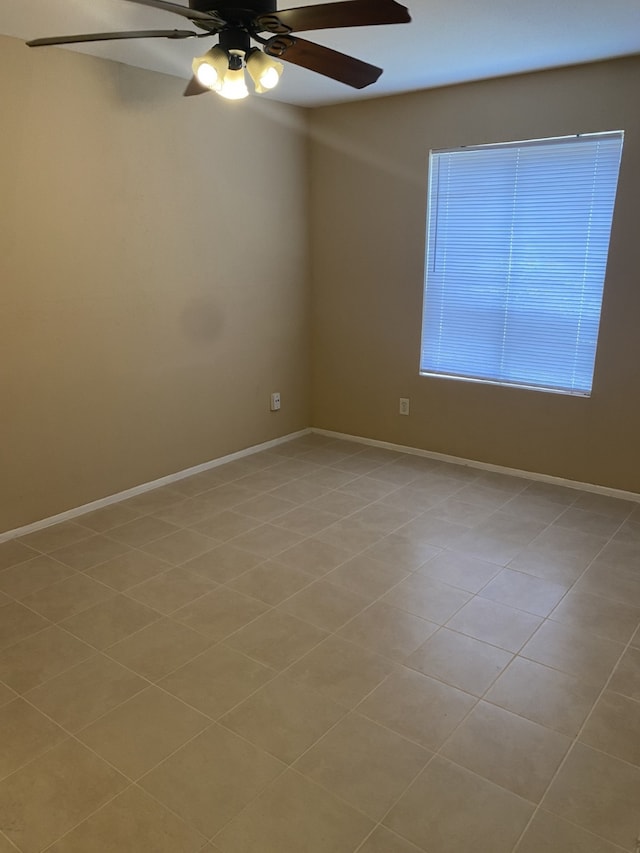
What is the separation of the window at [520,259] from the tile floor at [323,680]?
978mm

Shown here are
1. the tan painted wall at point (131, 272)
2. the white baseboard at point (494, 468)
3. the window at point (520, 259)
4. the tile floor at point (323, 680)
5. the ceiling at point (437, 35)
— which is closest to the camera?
the tile floor at point (323, 680)

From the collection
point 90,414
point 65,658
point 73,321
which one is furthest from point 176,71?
point 65,658

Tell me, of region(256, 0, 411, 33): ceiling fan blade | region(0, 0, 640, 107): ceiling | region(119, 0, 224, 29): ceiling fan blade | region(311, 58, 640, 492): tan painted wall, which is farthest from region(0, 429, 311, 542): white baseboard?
region(256, 0, 411, 33): ceiling fan blade

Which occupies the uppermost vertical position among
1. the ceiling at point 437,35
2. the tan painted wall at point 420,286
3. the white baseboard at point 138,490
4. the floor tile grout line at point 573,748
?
the ceiling at point 437,35

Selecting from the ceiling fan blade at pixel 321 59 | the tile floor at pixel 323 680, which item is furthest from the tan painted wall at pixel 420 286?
the ceiling fan blade at pixel 321 59

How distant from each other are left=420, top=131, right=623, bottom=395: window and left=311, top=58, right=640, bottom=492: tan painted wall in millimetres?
84

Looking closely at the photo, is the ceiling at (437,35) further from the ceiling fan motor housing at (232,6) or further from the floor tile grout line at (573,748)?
the floor tile grout line at (573,748)

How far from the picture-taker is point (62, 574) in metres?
2.81

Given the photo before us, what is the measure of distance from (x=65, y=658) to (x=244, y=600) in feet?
2.34

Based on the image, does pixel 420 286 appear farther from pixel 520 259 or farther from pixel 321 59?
pixel 321 59

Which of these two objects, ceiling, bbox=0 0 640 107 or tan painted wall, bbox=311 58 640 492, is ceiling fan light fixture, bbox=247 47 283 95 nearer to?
ceiling, bbox=0 0 640 107

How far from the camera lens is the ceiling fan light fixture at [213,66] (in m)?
1.96

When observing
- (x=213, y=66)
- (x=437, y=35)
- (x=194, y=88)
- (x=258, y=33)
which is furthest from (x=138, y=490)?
(x=437, y=35)

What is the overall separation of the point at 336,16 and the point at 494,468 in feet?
9.79
